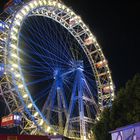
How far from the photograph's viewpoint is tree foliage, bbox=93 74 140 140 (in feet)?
78.7

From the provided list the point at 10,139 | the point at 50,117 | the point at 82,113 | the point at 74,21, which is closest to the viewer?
the point at 10,139

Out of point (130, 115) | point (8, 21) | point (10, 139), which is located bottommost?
point (10, 139)

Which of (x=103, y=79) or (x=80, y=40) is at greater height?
(x=80, y=40)

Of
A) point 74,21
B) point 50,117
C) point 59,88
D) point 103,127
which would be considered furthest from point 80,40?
point 103,127

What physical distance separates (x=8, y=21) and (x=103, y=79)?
13913 millimetres

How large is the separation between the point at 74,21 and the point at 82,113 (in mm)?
10238

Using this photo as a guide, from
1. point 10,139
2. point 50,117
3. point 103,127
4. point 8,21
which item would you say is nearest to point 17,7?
point 8,21

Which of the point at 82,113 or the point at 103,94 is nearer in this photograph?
the point at 82,113

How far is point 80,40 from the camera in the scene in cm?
3947

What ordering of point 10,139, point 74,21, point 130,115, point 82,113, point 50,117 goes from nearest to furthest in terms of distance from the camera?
point 10,139
point 130,115
point 50,117
point 82,113
point 74,21

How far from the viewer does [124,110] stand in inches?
A: 987

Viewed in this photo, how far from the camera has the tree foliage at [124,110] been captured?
23980 mm

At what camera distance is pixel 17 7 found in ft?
106

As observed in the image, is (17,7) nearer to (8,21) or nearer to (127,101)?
(8,21)
